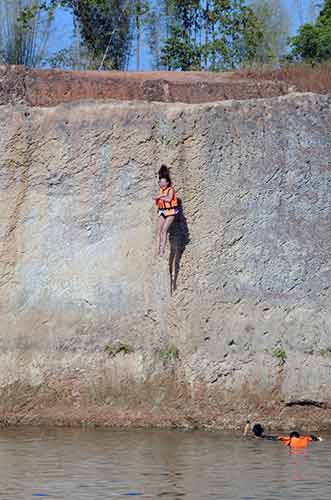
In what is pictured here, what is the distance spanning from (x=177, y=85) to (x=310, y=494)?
637cm

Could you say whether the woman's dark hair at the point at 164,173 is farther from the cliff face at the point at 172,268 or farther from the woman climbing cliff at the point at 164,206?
the cliff face at the point at 172,268

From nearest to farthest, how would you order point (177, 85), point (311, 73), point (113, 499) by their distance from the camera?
point (113, 499) < point (177, 85) < point (311, 73)

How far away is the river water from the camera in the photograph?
442 inches

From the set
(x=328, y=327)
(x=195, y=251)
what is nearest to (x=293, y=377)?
(x=328, y=327)

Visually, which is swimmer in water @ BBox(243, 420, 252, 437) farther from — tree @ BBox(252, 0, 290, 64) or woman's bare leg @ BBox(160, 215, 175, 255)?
tree @ BBox(252, 0, 290, 64)

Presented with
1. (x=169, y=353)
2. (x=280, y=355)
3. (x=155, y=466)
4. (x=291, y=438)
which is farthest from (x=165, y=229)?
(x=155, y=466)

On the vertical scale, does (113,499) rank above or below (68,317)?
below

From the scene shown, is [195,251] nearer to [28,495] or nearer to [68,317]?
[68,317]

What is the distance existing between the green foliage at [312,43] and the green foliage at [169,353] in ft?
33.0

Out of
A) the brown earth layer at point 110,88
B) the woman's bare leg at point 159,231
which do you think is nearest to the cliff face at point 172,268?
the woman's bare leg at point 159,231

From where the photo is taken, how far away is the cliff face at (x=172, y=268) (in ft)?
48.0

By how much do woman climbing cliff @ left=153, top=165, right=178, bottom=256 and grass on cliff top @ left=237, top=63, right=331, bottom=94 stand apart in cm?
271

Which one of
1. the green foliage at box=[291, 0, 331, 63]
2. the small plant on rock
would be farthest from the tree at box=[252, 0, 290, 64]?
the small plant on rock

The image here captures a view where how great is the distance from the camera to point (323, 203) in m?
14.9
